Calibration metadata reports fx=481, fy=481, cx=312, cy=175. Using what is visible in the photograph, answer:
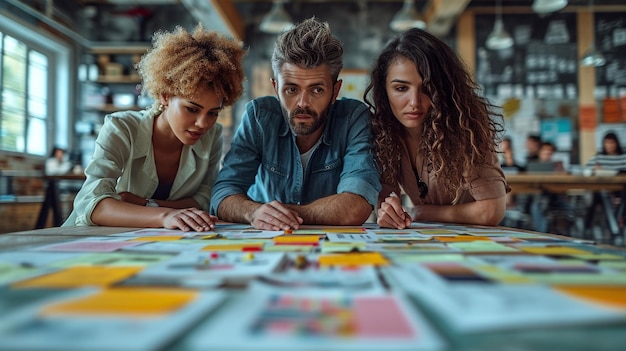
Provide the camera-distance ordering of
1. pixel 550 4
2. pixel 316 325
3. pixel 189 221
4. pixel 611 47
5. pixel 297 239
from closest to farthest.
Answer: pixel 316 325 → pixel 297 239 → pixel 189 221 → pixel 550 4 → pixel 611 47

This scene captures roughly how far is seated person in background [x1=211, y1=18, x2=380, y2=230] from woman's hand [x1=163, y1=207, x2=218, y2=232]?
0.22 meters

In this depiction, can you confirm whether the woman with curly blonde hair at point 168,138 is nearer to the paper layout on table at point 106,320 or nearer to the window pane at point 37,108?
the paper layout on table at point 106,320

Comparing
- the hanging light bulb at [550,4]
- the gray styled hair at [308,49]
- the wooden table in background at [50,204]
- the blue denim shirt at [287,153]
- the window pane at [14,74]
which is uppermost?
the hanging light bulb at [550,4]

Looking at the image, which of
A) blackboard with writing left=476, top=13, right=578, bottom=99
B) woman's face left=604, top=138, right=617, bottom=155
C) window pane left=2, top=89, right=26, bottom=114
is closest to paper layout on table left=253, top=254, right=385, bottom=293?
woman's face left=604, top=138, right=617, bottom=155

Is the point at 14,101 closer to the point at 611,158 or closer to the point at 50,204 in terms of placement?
the point at 50,204

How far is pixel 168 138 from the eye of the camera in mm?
1832

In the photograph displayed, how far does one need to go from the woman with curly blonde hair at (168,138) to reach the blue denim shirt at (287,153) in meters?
0.14

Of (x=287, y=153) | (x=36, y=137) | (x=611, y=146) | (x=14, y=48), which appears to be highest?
(x=14, y=48)

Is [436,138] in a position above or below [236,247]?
above

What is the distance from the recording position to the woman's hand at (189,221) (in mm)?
1294

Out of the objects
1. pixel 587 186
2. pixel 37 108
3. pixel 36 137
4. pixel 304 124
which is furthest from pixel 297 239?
pixel 37 108

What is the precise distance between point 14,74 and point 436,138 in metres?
5.68

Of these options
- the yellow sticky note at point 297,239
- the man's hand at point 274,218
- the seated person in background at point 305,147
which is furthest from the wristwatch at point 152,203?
the yellow sticky note at point 297,239

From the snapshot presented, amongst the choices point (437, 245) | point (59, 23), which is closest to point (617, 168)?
point (437, 245)
